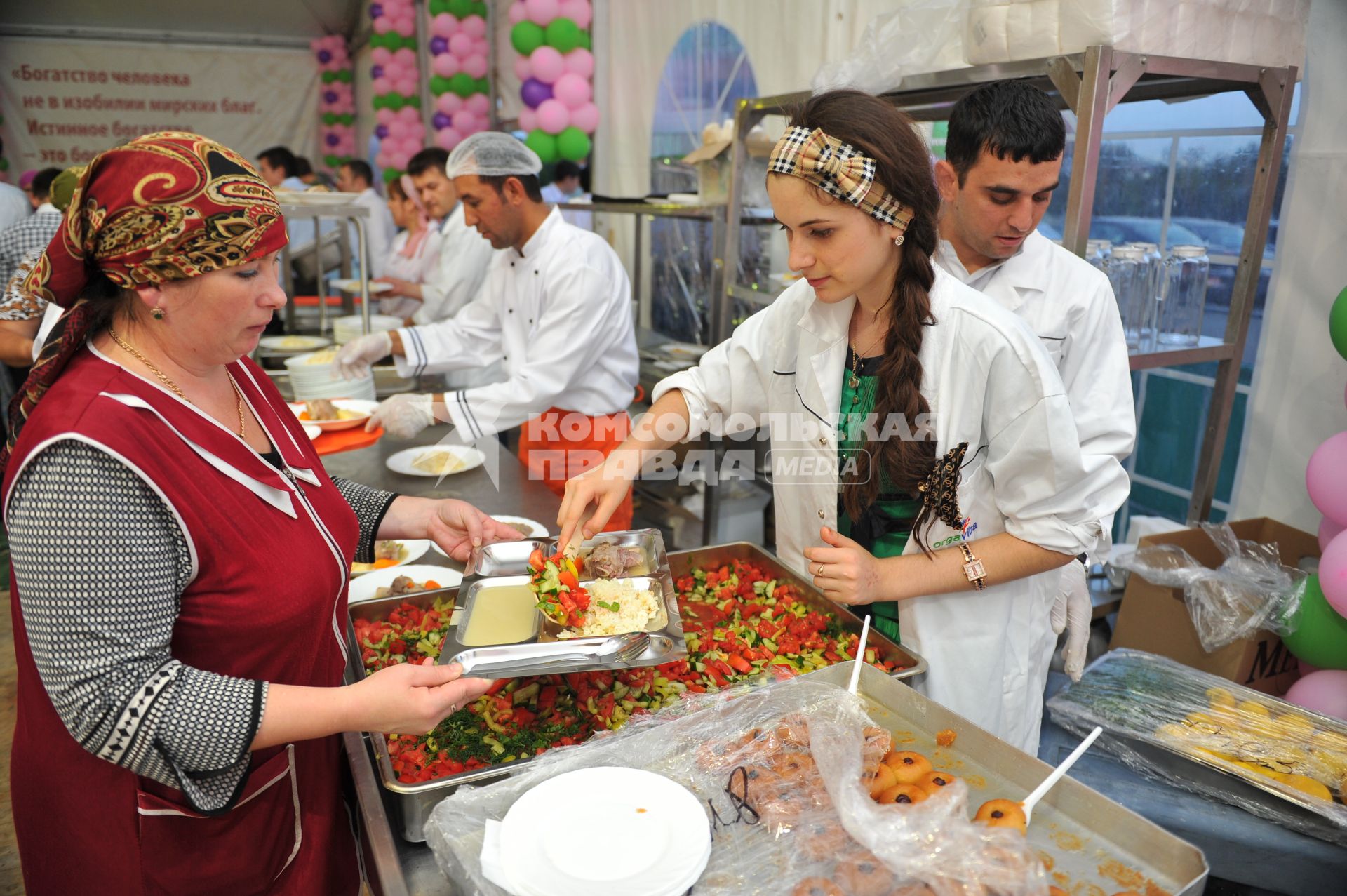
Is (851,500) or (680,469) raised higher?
(851,500)

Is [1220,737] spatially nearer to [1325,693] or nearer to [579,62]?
[1325,693]

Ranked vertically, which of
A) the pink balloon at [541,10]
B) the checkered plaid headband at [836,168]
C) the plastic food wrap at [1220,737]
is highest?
the pink balloon at [541,10]

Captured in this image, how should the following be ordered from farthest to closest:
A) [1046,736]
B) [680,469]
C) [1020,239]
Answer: [680,469], [1046,736], [1020,239]

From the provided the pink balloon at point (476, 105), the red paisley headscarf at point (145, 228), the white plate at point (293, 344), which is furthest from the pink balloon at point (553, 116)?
the red paisley headscarf at point (145, 228)

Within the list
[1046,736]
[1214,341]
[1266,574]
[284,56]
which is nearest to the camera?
[1046,736]

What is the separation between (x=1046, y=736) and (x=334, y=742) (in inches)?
70.1

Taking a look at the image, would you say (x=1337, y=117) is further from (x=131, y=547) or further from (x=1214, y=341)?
(x=131, y=547)

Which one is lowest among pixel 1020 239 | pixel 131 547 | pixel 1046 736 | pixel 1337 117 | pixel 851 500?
pixel 1046 736

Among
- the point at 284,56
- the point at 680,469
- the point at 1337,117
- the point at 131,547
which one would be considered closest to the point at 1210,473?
the point at 1337,117

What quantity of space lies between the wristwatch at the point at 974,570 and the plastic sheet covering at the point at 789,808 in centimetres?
39

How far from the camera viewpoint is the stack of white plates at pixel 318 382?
11.0 feet

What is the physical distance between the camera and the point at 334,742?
1418 mm

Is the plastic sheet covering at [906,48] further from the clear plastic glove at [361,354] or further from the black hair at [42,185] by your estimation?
the black hair at [42,185]

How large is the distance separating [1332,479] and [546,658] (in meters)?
2.08
